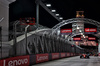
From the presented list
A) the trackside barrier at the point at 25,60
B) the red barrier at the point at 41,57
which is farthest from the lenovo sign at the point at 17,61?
the red barrier at the point at 41,57

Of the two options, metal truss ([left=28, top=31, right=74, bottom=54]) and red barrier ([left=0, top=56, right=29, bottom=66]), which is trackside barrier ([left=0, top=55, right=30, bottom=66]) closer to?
red barrier ([left=0, top=56, right=29, bottom=66])

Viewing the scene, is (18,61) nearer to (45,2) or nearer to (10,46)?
(10,46)

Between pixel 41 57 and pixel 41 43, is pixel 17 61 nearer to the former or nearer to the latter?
pixel 41 57

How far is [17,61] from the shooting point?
16.2 metres

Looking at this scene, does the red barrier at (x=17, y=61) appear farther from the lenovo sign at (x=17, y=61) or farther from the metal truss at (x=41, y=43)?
the metal truss at (x=41, y=43)

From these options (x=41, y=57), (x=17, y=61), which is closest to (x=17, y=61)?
(x=17, y=61)

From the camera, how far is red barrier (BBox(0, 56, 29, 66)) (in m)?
14.4

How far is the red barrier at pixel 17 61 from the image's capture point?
1440 cm

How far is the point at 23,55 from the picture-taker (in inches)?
715

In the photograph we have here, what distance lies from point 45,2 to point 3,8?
27004 mm

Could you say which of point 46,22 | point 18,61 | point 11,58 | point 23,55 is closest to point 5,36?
point 11,58

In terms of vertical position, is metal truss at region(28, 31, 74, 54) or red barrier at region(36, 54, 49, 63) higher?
metal truss at region(28, 31, 74, 54)

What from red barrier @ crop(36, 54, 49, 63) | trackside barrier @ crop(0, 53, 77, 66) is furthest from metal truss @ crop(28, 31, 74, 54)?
trackside barrier @ crop(0, 53, 77, 66)

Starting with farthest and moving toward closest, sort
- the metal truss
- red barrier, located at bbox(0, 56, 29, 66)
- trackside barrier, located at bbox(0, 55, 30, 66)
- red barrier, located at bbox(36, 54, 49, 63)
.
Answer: the metal truss < red barrier, located at bbox(36, 54, 49, 63) < red barrier, located at bbox(0, 56, 29, 66) < trackside barrier, located at bbox(0, 55, 30, 66)
